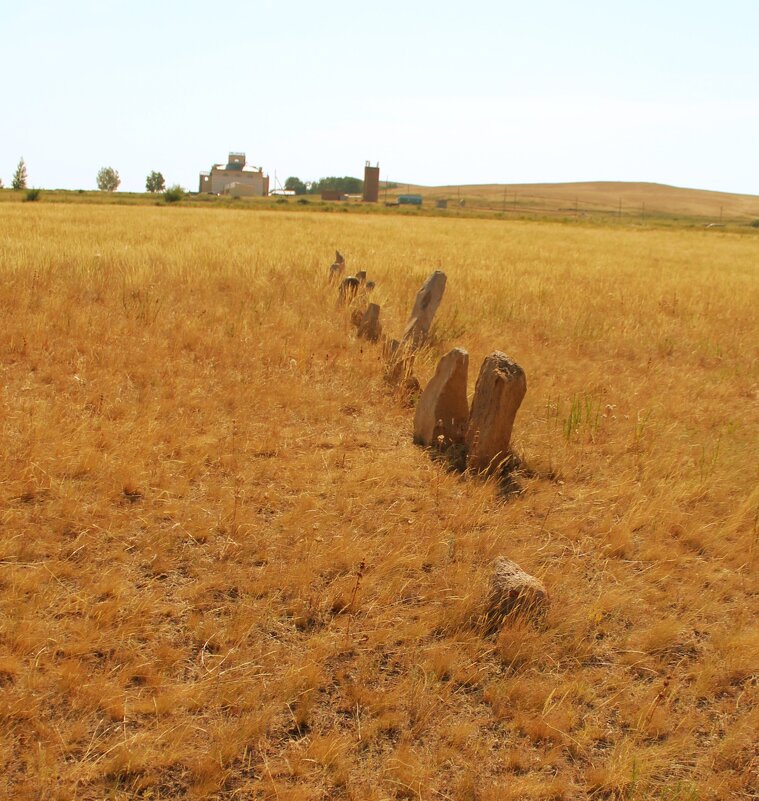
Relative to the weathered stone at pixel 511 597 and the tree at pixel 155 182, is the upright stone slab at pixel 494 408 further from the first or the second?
the tree at pixel 155 182

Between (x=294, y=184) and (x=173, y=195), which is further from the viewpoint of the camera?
(x=294, y=184)

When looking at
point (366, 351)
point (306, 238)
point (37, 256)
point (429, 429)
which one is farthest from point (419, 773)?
point (306, 238)

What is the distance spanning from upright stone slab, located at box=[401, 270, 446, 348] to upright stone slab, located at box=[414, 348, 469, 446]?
2.33 meters

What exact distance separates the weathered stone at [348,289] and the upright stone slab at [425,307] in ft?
5.25

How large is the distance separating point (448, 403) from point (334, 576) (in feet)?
6.99

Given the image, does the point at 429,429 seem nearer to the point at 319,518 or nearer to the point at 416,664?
the point at 319,518

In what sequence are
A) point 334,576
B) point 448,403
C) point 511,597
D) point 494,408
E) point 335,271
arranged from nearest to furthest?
point 511,597 → point 334,576 → point 494,408 → point 448,403 → point 335,271

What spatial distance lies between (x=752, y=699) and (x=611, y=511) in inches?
67.8

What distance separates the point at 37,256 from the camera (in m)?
10.4

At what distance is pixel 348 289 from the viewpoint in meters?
9.77

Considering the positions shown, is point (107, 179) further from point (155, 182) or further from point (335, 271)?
point (335, 271)

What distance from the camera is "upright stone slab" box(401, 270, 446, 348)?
8227 millimetres

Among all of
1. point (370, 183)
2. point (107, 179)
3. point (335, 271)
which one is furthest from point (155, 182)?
point (335, 271)

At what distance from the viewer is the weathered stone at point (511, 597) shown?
3.84 metres
